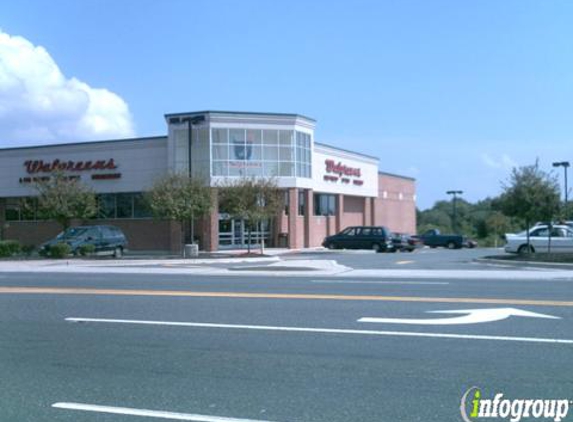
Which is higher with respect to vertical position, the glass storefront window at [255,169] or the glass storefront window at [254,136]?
the glass storefront window at [254,136]

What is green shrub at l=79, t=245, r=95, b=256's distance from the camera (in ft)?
112

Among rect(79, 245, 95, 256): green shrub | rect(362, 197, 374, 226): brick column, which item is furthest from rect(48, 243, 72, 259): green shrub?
rect(362, 197, 374, 226): brick column

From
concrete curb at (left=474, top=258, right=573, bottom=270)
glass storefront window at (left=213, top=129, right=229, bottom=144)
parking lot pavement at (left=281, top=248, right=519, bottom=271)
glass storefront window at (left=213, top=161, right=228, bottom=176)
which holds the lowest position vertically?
parking lot pavement at (left=281, top=248, right=519, bottom=271)

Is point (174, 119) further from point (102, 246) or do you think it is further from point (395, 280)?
point (395, 280)

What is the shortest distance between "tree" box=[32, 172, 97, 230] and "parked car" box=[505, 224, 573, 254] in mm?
21663

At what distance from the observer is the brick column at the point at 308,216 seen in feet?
151

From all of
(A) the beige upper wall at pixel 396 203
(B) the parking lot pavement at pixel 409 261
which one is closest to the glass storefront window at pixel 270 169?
(B) the parking lot pavement at pixel 409 261

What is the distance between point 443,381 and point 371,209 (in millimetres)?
51549

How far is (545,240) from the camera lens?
32.1 m

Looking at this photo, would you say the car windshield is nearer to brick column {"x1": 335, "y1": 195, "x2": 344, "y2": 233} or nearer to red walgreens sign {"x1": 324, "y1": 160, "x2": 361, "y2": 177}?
red walgreens sign {"x1": 324, "y1": 160, "x2": 361, "y2": 177}

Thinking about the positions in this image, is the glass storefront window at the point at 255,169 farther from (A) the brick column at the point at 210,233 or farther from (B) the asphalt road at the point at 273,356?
(B) the asphalt road at the point at 273,356

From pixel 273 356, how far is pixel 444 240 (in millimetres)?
43392

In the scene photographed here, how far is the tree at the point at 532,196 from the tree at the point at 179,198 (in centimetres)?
1453

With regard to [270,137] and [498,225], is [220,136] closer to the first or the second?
[270,137]
